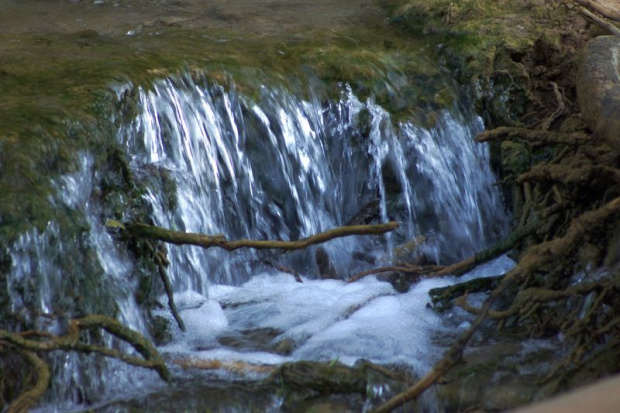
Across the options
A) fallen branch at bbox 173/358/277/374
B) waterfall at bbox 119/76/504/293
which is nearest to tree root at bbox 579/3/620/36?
waterfall at bbox 119/76/504/293

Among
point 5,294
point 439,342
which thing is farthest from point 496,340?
point 5,294

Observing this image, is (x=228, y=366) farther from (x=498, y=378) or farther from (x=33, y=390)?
(x=498, y=378)

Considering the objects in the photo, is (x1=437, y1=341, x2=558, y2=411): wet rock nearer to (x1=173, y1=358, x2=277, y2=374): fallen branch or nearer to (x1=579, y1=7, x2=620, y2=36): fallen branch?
(x1=173, y1=358, x2=277, y2=374): fallen branch

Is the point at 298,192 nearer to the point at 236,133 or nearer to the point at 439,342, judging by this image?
the point at 236,133

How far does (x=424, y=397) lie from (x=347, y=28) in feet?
12.9

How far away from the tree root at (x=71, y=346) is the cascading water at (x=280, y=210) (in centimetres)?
24

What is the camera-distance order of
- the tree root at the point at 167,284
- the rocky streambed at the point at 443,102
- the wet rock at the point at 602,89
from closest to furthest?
the rocky streambed at the point at 443,102 → the wet rock at the point at 602,89 → the tree root at the point at 167,284

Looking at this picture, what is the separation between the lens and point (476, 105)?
5.93 meters

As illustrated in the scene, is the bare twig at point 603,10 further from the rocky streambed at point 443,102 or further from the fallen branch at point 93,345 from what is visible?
the fallen branch at point 93,345

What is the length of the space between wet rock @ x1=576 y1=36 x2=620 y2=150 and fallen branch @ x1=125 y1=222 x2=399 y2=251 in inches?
40.5

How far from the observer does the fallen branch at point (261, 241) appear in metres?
3.50

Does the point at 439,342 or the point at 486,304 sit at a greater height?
the point at 486,304

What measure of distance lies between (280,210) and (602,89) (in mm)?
1998

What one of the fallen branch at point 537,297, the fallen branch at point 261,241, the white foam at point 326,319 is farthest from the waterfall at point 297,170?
the fallen branch at point 537,297
